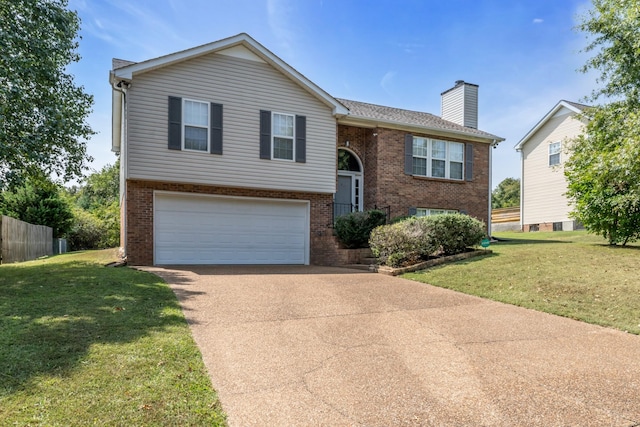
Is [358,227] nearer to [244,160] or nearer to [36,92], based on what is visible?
[244,160]

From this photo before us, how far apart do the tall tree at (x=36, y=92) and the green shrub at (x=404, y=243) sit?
8593mm

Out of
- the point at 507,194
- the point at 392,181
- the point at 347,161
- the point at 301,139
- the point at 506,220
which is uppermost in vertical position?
the point at 507,194

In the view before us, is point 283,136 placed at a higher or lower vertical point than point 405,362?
higher

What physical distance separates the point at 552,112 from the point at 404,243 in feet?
53.6

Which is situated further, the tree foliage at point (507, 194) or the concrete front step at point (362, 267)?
the tree foliage at point (507, 194)

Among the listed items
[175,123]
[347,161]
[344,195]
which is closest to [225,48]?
[175,123]

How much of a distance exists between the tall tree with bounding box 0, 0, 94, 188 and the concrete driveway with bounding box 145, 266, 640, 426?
5.90 m

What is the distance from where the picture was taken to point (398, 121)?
15.1 meters

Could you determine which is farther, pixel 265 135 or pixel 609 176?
pixel 265 135

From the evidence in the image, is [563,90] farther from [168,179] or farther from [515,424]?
[515,424]

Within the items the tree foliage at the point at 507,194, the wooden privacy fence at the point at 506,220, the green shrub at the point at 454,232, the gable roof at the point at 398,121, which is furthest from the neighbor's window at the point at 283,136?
the tree foliage at the point at 507,194

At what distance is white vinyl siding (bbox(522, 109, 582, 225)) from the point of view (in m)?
21.3

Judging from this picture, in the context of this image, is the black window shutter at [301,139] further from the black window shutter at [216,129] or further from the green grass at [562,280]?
the green grass at [562,280]

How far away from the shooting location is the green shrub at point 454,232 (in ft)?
36.2
